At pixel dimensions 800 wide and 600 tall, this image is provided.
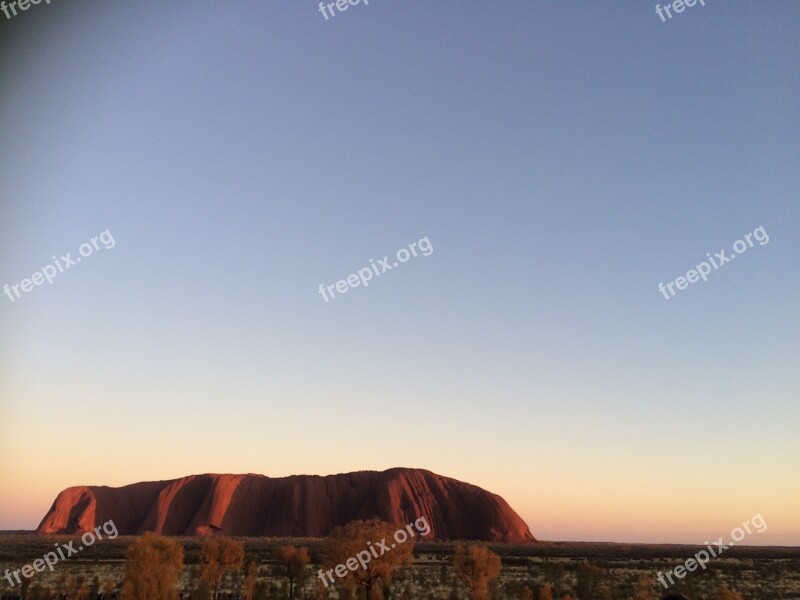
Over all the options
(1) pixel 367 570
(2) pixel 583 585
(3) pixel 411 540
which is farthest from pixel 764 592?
(1) pixel 367 570

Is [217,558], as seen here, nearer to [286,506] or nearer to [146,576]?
[146,576]

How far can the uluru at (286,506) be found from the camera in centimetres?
13638

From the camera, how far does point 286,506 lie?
14225 cm

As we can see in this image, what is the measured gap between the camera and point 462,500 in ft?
474

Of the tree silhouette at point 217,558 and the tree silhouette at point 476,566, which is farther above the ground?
the tree silhouette at point 217,558

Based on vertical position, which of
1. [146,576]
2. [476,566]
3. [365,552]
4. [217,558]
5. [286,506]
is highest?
[146,576]

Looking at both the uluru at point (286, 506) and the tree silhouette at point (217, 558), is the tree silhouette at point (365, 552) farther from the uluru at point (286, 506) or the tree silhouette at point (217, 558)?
the uluru at point (286, 506)

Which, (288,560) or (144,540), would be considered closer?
(144,540)

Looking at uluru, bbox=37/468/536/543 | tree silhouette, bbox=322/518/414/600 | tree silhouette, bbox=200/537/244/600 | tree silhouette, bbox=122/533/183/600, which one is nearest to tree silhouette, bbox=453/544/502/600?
tree silhouette, bbox=322/518/414/600

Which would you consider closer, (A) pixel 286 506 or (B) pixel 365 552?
(B) pixel 365 552

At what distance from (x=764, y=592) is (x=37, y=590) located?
1893 inches

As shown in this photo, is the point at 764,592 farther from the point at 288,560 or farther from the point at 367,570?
the point at 288,560

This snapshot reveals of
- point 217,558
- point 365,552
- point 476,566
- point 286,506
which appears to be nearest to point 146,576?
point 365,552

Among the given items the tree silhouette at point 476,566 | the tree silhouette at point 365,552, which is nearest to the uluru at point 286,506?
the tree silhouette at point 476,566
